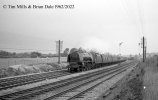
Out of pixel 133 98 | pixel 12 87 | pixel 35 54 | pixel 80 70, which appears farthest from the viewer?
pixel 35 54

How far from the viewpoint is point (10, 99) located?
12.9 meters

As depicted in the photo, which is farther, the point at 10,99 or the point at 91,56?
the point at 91,56

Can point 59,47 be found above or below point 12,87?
above

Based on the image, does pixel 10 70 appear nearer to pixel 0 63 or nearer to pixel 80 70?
pixel 0 63

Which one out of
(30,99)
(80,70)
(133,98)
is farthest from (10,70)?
(133,98)

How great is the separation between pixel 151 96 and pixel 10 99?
23.2 ft

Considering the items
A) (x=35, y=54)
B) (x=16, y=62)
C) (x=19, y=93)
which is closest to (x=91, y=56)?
(x=16, y=62)

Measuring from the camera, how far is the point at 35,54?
5788 cm

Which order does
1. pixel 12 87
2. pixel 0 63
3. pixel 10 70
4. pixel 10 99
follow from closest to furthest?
pixel 10 99
pixel 12 87
pixel 10 70
pixel 0 63

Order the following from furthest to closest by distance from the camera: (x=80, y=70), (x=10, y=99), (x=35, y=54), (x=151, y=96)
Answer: (x=35, y=54), (x=80, y=70), (x=10, y=99), (x=151, y=96)

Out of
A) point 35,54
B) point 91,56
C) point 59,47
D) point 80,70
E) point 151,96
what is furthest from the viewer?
point 35,54

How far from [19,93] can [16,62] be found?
2507cm

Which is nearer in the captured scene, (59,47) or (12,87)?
(12,87)

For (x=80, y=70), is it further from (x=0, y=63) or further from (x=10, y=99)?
(x=10, y=99)
